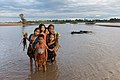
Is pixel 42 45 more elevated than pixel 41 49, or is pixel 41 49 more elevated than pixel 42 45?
pixel 42 45

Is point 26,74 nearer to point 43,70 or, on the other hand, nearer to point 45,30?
point 43,70

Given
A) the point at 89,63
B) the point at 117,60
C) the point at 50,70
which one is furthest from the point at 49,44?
the point at 117,60

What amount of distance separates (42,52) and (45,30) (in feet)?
3.69

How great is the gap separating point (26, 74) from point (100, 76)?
2754mm

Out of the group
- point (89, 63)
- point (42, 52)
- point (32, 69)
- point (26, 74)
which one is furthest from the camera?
point (89, 63)

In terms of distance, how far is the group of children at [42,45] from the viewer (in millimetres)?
8242

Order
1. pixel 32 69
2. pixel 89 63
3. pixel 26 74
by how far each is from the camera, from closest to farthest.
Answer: pixel 26 74
pixel 32 69
pixel 89 63

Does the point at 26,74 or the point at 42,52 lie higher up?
the point at 42,52

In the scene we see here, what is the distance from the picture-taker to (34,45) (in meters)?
8.39

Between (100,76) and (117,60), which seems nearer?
(100,76)

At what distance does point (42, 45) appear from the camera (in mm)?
8258

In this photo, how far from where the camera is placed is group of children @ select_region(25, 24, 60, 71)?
824 centimetres

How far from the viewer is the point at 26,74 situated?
8.84m

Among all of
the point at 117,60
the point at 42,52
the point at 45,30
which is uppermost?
the point at 45,30
